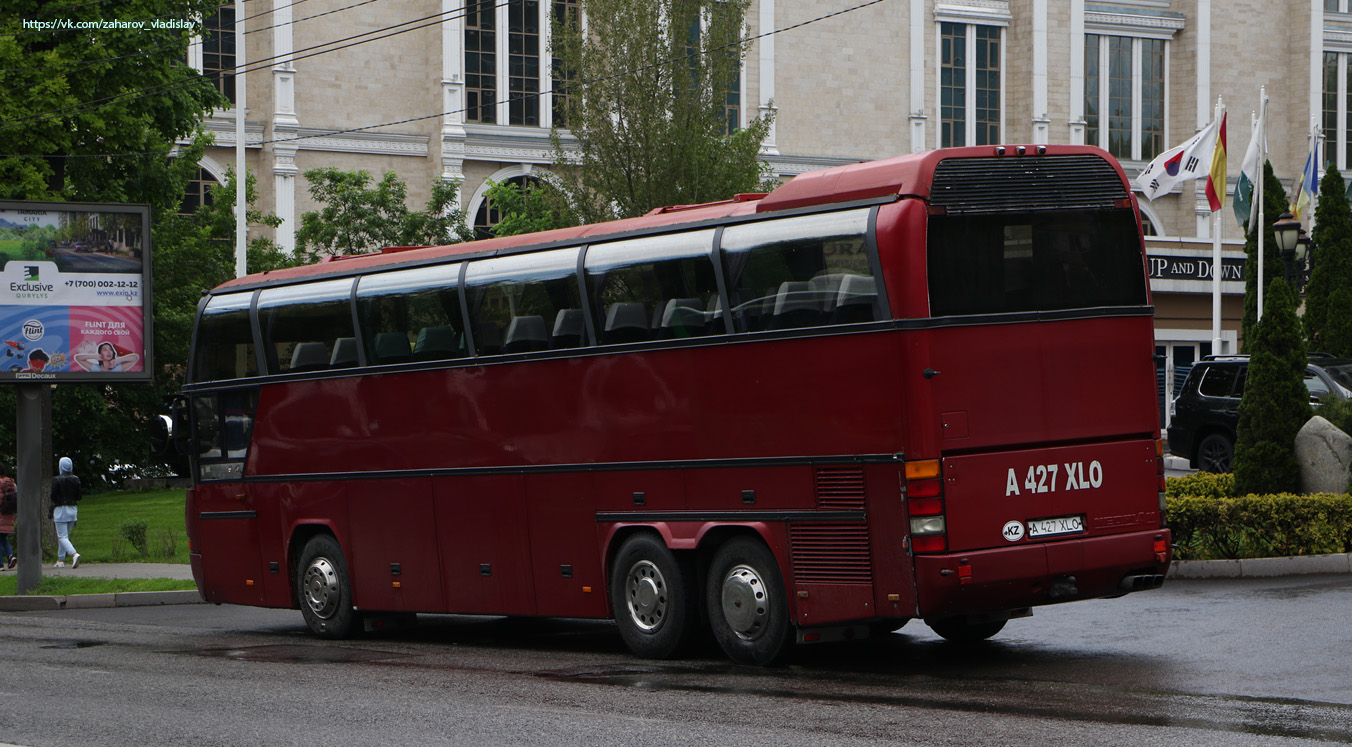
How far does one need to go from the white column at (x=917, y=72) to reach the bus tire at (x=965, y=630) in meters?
47.3

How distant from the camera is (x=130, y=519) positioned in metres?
33.0

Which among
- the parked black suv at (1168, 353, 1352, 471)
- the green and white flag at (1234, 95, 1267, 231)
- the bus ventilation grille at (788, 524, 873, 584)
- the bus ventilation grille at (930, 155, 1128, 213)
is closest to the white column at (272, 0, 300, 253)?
the green and white flag at (1234, 95, 1267, 231)

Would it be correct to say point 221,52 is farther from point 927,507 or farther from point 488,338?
point 927,507

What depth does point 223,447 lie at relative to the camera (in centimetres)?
1708

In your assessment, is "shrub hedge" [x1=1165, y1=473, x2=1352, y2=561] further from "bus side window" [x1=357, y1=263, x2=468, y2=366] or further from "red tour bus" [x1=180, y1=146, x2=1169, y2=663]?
"bus side window" [x1=357, y1=263, x2=468, y2=366]

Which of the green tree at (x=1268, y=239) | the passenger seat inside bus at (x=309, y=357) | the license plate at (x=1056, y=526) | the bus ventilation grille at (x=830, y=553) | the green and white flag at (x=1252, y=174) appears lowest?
the bus ventilation grille at (x=830, y=553)

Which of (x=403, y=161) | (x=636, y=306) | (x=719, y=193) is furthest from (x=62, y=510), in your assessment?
(x=403, y=161)

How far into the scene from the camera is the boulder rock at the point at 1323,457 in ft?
61.0

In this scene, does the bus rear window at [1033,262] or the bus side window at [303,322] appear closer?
the bus rear window at [1033,262]

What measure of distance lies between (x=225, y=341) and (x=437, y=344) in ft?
12.0

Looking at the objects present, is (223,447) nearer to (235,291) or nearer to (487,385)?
(235,291)

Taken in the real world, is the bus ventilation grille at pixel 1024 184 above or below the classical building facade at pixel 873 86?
below

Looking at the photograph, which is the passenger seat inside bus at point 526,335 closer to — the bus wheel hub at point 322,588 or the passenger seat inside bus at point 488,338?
the passenger seat inside bus at point 488,338

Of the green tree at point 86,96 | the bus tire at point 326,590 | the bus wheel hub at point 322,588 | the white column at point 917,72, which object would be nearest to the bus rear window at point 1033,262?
the bus tire at point 326,590
